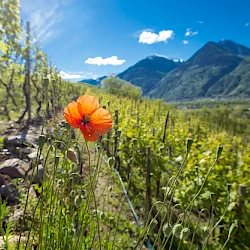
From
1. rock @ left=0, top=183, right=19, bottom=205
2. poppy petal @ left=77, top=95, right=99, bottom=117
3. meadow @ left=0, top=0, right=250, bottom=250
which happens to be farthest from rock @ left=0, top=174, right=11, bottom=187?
poppy petal @ left=77, top=95, right=99, bottom=117

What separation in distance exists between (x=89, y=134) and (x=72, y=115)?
92 mm

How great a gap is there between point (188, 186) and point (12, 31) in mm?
7762

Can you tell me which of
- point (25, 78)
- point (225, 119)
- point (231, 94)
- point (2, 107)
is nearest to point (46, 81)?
point (25, 78)

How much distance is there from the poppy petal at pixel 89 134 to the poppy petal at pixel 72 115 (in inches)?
1.2

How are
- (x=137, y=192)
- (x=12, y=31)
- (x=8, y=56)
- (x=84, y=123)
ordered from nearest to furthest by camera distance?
(x=84, y=123)
(x=137, y=192)
(x=12, y=31)
(x=8, y=56)

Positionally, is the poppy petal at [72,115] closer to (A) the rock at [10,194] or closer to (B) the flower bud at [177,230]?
(B) the flower bud at [177,230]

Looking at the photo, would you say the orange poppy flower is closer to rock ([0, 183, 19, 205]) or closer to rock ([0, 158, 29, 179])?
rock ([0, 183, 19, 205])

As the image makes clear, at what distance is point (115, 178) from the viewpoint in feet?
13.8

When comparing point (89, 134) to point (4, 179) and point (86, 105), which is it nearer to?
point (86, 105)

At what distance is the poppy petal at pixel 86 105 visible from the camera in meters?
0.95

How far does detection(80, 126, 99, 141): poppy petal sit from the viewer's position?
893 mm

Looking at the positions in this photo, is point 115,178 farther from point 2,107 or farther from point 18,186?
point 2,107

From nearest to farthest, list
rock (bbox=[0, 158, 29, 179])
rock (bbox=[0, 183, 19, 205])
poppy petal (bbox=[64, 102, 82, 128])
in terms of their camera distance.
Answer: poppy petal (bbox=[64, 102, 82, 128]), rock (bbox=[0, 183, 19, 205]), rock (bbox=[0, 158, 29, 179])

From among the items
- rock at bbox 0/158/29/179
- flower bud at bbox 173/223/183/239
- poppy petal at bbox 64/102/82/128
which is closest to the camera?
poppy petal at bbox 64/102/82/128
